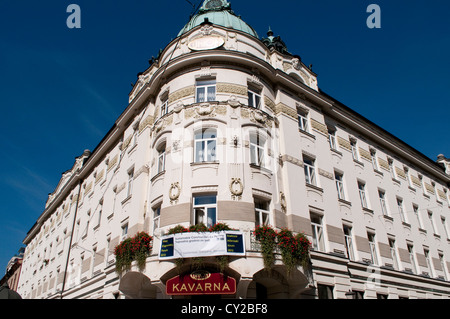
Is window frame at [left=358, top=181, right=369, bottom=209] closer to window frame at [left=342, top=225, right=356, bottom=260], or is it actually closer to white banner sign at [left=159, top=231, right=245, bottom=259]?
window frame at [left=342, top=225, right=356, bottom=260]

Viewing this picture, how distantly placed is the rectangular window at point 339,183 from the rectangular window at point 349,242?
6.43 feet

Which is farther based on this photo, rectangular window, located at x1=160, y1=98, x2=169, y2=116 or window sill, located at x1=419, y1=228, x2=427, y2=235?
Result: window sill, located at x1=419, y1=228, x2=427, y2=235

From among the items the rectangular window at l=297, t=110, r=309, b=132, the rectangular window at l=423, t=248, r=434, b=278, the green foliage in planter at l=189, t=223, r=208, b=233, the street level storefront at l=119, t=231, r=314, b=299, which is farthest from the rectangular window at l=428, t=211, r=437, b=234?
the green foliage in planter at l=189, t=223, r=208, b=233

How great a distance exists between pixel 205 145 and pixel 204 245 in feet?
Result: 16.8

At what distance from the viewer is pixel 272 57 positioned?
21031 millimetres

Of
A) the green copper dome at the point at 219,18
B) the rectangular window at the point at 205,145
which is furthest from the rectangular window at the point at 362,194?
the green copper dome at the point at 219,18

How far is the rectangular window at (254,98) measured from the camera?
1820cm

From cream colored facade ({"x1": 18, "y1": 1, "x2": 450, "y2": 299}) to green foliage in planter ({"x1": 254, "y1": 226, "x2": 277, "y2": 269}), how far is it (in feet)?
1.10

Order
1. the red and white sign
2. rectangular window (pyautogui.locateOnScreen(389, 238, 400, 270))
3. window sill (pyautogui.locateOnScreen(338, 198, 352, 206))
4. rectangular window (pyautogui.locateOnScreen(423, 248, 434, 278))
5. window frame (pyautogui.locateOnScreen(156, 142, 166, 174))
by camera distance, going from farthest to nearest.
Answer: rectangular window (pyautogui.locateOnScreen(423, 248, 434, 278)), rectangular window (pyautogui.locateOnScreen(389, 238, 400, 270)), window sill (pyautogui.locateOnScreen(338, 198, 352, 206)), window frame (pyautogui.locateOnScreen(156, 142, 166, 174)), the red and white sign

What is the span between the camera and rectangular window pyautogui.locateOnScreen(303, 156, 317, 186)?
1894cm

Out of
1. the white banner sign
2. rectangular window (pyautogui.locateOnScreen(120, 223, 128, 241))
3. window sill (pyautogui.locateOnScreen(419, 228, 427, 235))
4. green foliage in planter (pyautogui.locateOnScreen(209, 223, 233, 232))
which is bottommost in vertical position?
the white banner sign

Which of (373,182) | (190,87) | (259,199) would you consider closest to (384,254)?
(373,182)

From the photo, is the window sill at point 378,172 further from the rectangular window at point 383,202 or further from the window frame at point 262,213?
the window frame at point 262,213
